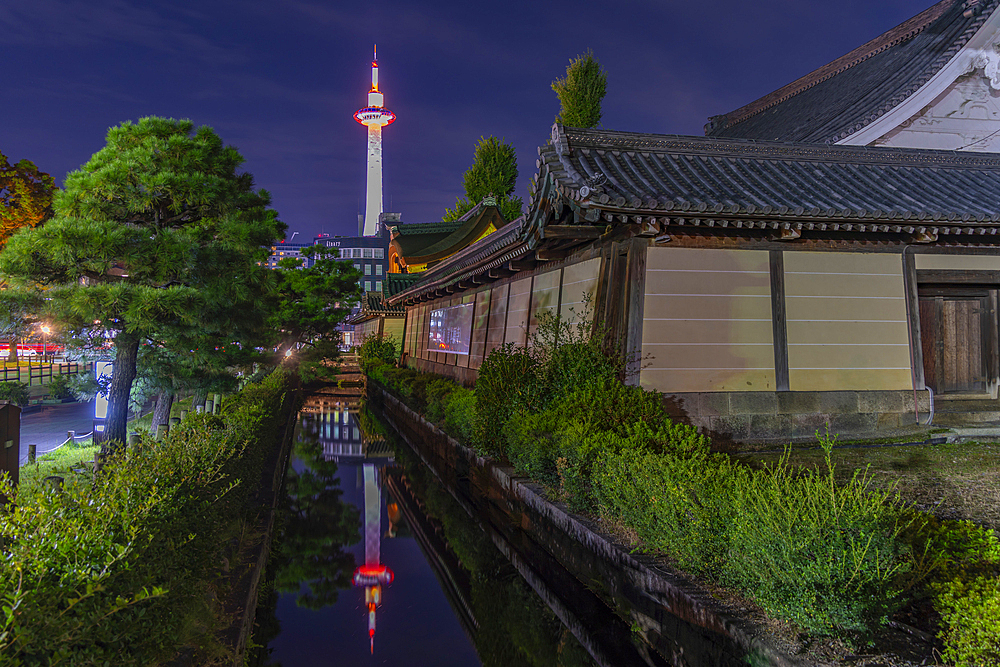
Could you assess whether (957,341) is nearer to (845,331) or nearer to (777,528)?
(845,331)

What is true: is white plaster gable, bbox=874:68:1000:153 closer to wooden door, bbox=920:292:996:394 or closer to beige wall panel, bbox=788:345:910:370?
wooden door, bbox=920:292:996:394

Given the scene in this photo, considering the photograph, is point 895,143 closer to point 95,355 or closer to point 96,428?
point 95,355

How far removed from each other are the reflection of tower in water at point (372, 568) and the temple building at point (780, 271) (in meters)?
4.43

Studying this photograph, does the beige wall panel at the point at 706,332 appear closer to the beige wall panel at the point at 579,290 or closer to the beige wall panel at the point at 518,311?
the beige wall panel at the point at 579,290

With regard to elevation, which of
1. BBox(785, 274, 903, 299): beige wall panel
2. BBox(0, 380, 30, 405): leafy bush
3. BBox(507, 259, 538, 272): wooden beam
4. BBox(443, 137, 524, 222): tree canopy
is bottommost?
BBox(0, 380, 30, 405): leafy bush

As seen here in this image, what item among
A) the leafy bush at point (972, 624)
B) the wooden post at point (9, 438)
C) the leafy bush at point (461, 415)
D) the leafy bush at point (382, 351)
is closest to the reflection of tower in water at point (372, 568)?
the leafy bush at point (461, 415)

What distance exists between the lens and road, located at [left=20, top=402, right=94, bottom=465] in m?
13.9

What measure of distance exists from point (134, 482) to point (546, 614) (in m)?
3.68

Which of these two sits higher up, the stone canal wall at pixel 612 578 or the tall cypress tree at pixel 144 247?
the tall cypress tree at pixel 144 247

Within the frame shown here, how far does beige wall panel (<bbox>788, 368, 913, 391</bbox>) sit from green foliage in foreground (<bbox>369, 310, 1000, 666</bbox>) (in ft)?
12.6

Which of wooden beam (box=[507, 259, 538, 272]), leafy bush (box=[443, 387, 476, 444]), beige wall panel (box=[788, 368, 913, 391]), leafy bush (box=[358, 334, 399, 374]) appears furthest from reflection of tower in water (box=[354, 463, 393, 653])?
leafy bush (box=[358, 334, 399, 374])

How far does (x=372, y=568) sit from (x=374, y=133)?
99263 millimetres

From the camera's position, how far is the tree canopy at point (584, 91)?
32.3 metres

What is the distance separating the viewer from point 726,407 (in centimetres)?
963
